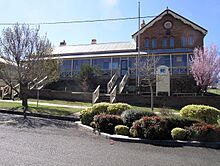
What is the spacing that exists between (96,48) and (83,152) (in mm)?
31603

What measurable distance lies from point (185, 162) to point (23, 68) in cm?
1506

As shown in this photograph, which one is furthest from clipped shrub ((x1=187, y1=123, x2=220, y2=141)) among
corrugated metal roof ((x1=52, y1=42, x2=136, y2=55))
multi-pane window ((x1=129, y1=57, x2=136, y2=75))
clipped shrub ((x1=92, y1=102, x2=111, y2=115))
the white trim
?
corrugated metal roof ((x1=52, y1=42, x2=136, y2=55))

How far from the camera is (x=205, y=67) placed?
27594 mm

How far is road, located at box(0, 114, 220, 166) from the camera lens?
703cm

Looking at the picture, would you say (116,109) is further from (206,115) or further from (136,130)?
(206,115)

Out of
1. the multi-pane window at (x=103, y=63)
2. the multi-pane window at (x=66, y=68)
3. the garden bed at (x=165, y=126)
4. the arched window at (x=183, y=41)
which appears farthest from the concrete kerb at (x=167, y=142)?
the arched window at (x=183, y=41)

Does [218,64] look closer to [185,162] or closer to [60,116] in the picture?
[60,116]

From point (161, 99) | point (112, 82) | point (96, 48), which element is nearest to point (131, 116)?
point (161, 99)

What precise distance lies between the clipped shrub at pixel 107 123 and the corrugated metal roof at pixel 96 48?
24310 millimetres

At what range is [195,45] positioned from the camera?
109 ft

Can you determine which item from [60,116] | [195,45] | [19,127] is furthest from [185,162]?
[195,45]

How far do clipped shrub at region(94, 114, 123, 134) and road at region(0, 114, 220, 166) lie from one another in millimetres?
629

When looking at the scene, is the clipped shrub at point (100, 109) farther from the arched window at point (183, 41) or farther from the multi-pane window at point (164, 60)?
the arched window at point (183, 41)

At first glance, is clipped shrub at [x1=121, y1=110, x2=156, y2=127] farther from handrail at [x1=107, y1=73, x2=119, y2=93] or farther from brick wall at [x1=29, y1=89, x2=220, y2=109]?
handrail at [x1=107, y1=73, x2=119, y2=93]
